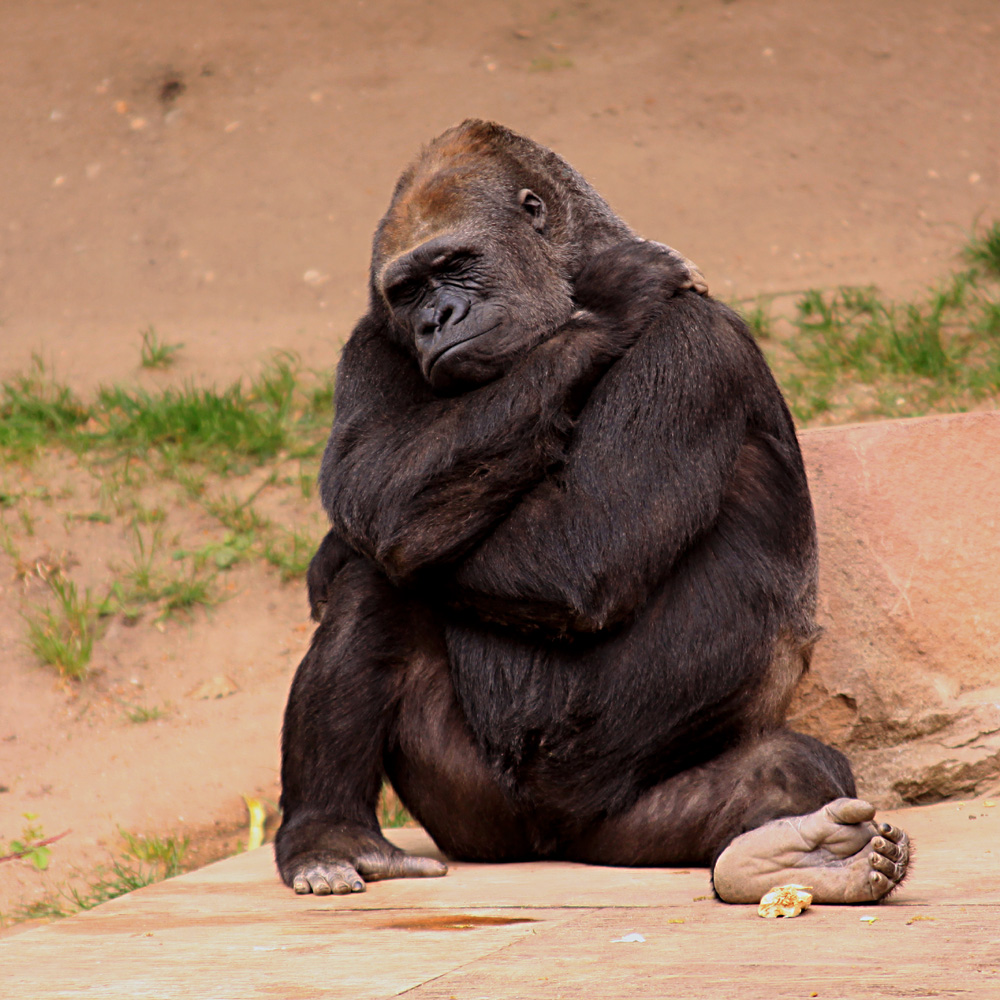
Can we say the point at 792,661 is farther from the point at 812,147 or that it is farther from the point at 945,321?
the point at 812,147

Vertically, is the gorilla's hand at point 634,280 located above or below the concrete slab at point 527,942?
above

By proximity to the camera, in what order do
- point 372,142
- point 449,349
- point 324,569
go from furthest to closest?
point 372,142, point 324,569, point 449,349

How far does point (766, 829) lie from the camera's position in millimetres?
2398

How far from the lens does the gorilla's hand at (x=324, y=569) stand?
3.39 meters

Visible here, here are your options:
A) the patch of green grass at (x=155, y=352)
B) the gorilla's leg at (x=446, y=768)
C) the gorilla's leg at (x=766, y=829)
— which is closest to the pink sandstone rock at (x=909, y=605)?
the gorilla's leg at (x=766, y=829)

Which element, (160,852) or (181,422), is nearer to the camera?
(160,852)

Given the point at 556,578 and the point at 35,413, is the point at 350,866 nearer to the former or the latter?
the point at 556,578

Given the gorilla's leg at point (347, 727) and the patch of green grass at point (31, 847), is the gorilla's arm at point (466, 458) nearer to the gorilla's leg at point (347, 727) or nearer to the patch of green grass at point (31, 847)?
the gorilla's leg at point (347, 727)

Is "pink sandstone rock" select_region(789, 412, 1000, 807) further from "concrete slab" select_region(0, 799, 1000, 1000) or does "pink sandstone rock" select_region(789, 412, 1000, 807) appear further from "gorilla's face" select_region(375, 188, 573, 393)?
"gorilla's face" select_region(375, 188, 573, 393)

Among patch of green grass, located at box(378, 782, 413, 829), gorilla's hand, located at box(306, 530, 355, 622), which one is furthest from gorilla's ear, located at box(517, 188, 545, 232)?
patch of green grass, located at box(378, 782, 413, 829)

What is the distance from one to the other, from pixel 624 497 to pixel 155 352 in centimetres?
478

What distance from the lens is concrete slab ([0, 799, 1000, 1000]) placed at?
67.8 inches

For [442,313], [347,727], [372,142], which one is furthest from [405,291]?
[372,142]

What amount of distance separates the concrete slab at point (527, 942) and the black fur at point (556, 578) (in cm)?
21
